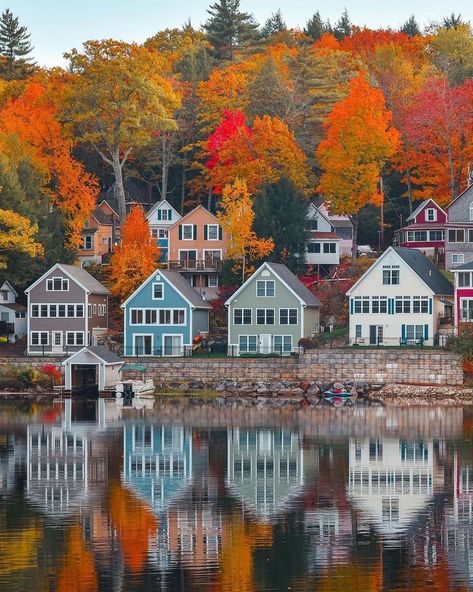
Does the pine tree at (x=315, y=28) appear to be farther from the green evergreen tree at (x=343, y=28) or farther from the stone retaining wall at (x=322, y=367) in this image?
the stone retaining wall at (x=322, y=367)

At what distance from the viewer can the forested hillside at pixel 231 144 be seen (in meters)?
99.0

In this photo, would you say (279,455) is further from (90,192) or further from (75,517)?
(90,192)

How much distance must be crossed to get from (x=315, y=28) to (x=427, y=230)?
225 ft

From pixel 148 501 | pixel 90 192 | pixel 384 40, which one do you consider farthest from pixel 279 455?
pixel 384 40

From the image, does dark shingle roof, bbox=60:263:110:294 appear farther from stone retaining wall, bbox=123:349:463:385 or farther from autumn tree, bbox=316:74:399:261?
autumn tree, bbox=316:74:399:261

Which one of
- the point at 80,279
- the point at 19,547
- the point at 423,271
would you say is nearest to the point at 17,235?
the point at 80,279

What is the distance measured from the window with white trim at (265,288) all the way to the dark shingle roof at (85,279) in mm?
11250

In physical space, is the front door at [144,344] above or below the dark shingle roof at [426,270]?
below

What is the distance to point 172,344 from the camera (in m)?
93.8

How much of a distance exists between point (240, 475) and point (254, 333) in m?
42.8

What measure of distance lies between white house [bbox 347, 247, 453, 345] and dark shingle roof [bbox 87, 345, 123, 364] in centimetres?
1502

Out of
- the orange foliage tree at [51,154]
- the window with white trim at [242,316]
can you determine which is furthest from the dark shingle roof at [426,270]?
the orange foliage tree at [51,154]

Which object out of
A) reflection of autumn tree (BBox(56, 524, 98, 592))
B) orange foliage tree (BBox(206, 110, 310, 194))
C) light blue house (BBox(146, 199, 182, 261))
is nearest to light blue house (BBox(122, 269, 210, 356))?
orange foliage tree (BBox(206, 110, 310, 194))

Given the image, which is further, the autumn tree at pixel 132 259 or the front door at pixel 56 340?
the autumn tree at pixel 132 259
